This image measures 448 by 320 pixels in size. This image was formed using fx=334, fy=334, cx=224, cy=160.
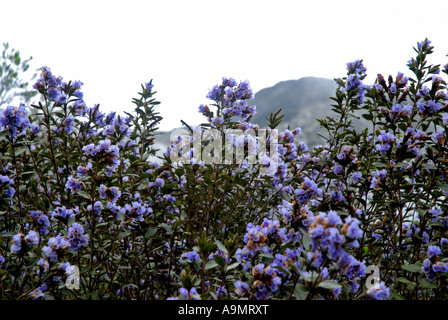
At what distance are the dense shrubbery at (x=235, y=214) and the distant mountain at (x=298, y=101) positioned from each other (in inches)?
545

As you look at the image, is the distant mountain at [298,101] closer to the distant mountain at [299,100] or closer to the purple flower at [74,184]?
the distant mountain at [299,100]

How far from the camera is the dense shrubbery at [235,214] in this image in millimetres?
1597

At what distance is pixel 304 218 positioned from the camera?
1970mm

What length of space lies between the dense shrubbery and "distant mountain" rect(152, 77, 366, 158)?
45.4 ft

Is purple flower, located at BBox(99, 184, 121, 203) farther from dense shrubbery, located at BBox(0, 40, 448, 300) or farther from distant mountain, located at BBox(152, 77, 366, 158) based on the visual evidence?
distant mountain, located at BBox(152, 77, 366, 158)

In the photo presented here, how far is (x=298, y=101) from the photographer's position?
20.9 metres

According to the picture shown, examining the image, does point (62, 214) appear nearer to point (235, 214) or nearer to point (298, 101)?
point (235, 214)

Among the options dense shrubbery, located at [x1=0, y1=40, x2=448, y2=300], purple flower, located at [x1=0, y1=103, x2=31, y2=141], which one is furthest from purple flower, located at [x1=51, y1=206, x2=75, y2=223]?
purple flower, located at [x1=0, y1=103, x2=31, y2=141]

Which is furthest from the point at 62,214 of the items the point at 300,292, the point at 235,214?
the point at 235,214

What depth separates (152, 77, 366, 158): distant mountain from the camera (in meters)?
18.3

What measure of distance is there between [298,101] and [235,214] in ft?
61.3

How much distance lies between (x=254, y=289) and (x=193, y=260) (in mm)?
501

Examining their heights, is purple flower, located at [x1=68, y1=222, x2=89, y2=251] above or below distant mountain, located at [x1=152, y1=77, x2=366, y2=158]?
below
